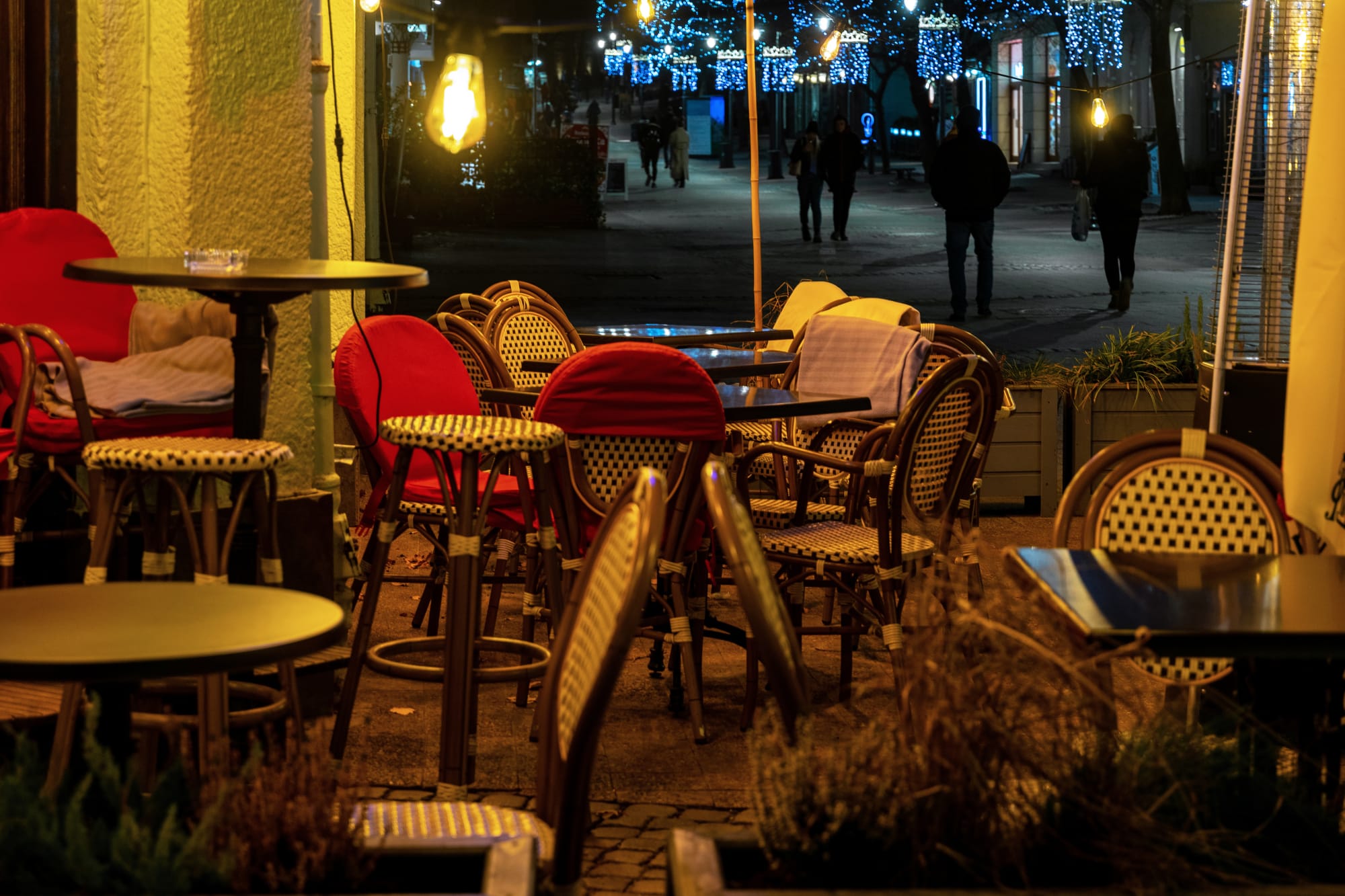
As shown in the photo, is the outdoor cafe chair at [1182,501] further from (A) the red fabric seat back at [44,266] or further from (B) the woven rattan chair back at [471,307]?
(B) the woven rattan chair back at [471,307]

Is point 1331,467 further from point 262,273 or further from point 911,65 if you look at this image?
point 911,65

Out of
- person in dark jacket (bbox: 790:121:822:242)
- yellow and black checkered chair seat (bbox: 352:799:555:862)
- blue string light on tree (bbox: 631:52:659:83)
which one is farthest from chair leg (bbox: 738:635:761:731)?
blue string light on tree (bbox: 631:52:659:83)

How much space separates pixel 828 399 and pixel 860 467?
43cm

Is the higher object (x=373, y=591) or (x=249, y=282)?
(x=249, y=282)

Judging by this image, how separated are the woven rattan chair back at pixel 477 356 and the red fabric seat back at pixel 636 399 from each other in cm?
122

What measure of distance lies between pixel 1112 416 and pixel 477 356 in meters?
3.77

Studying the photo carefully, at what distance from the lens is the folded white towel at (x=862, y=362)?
608 centimetres

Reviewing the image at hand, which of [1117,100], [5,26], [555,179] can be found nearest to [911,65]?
[1117,100]

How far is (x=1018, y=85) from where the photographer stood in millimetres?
50406

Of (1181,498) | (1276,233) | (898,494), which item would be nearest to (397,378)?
(898,494)

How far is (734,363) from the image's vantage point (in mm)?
6250

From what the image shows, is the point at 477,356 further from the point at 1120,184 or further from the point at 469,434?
the point at 1120,184

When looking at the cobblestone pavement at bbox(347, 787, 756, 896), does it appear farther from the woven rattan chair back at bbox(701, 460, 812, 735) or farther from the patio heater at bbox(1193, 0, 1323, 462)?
the patio heater at bbox(1193, 0, 1323, 462)

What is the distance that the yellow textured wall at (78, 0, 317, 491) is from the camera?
16.5ft
